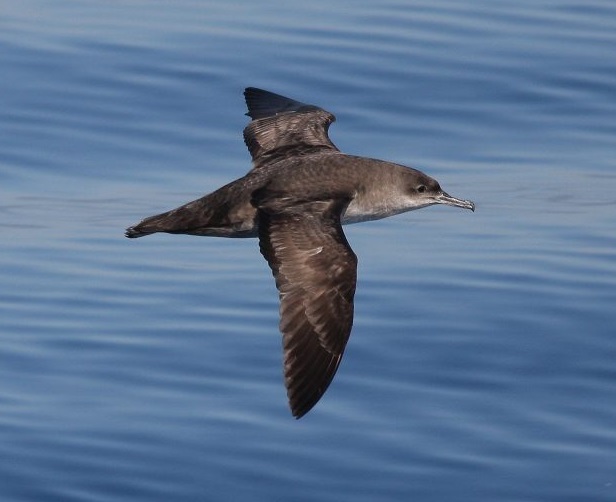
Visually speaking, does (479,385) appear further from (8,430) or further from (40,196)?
(40,196)

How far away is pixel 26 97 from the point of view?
1333 centimetres

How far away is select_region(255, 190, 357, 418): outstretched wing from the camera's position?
7277 mm

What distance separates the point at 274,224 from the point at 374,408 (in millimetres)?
1391

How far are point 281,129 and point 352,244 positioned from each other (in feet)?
5.71

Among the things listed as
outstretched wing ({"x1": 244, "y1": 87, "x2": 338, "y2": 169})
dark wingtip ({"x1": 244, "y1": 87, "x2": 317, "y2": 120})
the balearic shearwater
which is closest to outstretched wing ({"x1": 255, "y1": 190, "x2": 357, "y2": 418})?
the balearic shearwater

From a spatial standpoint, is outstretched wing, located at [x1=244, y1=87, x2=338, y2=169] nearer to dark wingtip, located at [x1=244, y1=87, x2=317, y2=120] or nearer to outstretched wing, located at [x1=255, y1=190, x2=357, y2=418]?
dark wingtip, located at [x1=244, y1=87, x2=317, y2=120]

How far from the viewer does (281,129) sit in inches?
382

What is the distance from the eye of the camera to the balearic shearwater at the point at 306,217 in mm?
7438

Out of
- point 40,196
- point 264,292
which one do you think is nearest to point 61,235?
point 40,196

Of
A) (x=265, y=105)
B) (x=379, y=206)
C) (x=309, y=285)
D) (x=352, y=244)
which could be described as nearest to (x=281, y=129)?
(x=265, y=105)

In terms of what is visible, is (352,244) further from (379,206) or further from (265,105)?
(379,206)

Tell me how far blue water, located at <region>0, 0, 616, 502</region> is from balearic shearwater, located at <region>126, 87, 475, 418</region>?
40.5 inches

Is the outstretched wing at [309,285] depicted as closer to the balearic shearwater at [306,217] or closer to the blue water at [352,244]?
the balearic shearwater at [306,217]

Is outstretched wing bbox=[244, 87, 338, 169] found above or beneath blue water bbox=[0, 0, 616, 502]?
above
